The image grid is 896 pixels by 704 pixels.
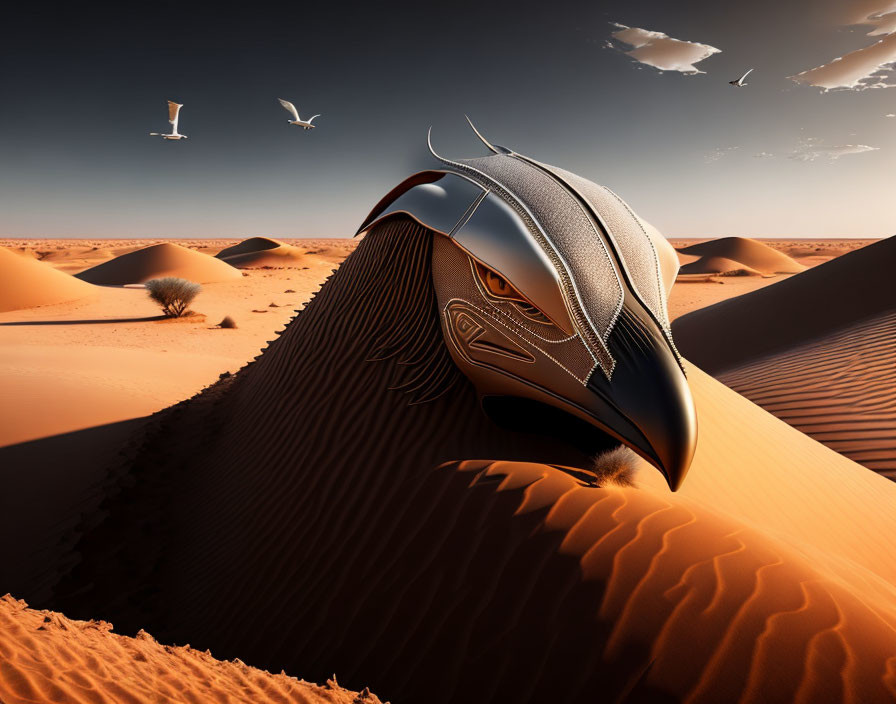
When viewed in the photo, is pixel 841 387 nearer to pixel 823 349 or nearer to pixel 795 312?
pixel 823 349

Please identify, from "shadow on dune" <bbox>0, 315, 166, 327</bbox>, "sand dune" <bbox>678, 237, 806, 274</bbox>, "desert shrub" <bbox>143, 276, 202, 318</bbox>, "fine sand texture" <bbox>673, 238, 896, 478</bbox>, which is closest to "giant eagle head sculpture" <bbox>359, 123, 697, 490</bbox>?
"fine sand texture" <bbox>673, 238, 896, 478</bbox>

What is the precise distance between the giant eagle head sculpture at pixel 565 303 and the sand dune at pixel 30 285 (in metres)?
23.1

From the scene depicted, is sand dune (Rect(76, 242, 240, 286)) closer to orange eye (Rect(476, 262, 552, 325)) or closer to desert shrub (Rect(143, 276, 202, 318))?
desert shrub (Rect(143, 276, 202, 318))

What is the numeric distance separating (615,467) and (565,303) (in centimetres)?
106

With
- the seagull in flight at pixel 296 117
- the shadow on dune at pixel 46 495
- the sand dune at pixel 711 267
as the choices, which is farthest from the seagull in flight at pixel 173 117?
the sand dune at pixel 711 267

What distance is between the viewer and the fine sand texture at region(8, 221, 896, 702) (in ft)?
5.65

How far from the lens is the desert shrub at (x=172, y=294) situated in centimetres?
1709

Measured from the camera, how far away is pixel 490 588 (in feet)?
7.00

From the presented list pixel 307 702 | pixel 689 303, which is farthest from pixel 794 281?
pixel 307 702

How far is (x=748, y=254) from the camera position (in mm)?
51156

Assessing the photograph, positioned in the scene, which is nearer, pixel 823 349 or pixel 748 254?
pixel 823 349

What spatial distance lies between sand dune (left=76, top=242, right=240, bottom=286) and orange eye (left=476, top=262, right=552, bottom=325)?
2987cm

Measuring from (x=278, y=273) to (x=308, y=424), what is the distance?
35107 millimetres

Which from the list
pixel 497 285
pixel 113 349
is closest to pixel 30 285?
pixel 113 349
